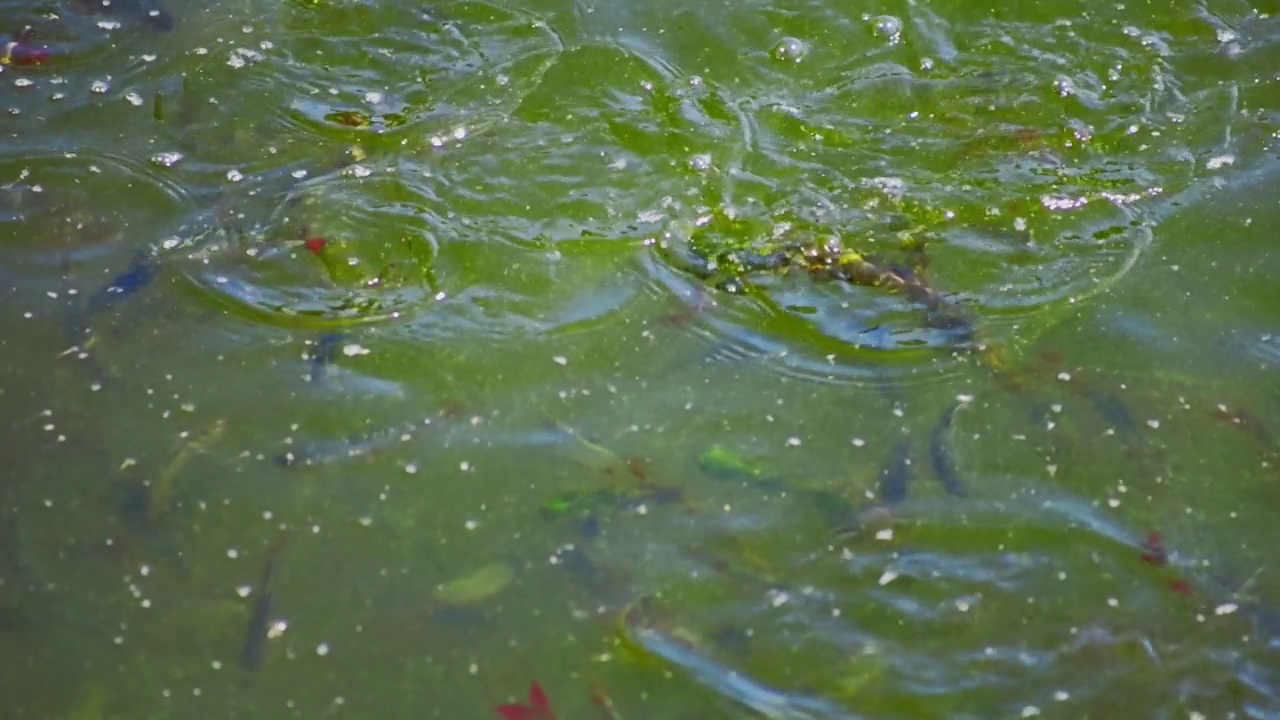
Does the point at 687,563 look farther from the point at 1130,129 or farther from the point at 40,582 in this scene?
the point at 1130,129

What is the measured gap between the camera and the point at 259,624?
306 cm

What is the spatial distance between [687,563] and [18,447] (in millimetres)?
1859

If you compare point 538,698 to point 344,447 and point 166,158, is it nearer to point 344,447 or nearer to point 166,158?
point 344,447

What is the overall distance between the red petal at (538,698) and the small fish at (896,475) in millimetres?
1073

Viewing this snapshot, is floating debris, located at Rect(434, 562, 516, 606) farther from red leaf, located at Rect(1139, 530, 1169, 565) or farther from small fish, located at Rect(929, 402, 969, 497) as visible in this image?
red leaf, located at Rect(1139, 530, 1169, 565)

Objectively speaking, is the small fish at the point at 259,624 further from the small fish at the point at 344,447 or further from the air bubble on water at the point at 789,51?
Answer: the air bubble on water at the point at 789,51

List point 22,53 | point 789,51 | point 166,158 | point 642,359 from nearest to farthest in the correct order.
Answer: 1. point 642,359
2. point 166,158
3. point 22,53
4. point 789,51

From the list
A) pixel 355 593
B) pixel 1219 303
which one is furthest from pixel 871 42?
pixel 355 593

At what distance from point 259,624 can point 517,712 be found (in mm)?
697

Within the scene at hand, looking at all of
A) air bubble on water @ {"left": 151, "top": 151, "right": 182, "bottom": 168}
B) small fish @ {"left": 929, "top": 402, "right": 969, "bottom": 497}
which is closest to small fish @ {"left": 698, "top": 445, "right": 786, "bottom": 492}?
small fish @ {"left": 929, "top": 402, "right": 969, "bottom": 497}

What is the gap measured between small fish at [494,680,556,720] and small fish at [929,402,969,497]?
1.25 metres

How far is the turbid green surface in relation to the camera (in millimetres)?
3049

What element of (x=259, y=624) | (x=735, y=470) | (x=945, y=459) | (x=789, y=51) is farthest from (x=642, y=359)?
(x=789, y=51)

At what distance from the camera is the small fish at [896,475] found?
3.37 meters
